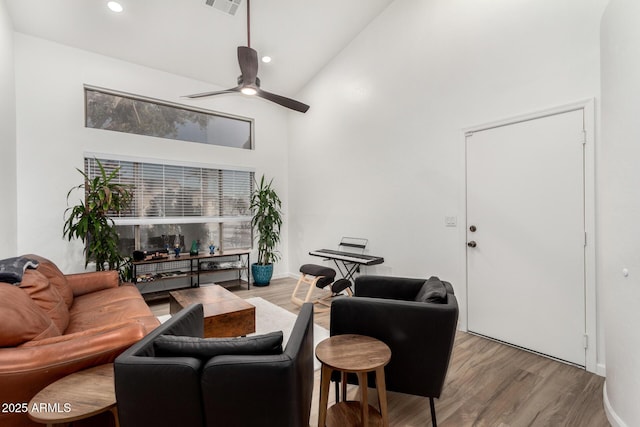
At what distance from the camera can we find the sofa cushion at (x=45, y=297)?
7.13 ft

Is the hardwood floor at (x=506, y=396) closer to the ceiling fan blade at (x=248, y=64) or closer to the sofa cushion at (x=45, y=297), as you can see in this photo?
the sofa cushion at (x=45, y=297)

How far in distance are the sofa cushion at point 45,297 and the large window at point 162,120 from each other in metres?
2.72

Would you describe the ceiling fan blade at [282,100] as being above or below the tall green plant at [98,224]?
above

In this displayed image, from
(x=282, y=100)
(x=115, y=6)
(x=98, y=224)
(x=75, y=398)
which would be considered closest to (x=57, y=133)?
(x=98, y=224)

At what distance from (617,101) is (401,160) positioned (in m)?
2.21

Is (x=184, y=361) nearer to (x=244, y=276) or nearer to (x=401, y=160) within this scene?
(x=401, y=160)

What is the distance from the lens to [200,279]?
5.07 m

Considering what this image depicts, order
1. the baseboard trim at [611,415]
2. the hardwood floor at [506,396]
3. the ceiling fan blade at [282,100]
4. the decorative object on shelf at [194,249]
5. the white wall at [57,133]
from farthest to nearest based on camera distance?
the decorative object on shelf at [194,249], the white wall at [57,133], the ceiling fan blade at [282,100], the hardwood floor at [506,396], the baseboard trim at [611,415]

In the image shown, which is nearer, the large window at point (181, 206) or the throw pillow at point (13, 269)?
the throw pillow at point (13, 269)

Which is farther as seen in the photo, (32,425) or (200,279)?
(200,279)

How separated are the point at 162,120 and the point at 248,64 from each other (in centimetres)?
257

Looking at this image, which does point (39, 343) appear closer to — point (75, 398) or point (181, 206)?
point (75, 398)

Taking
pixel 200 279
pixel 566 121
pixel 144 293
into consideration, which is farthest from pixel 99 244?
pixel 566 121

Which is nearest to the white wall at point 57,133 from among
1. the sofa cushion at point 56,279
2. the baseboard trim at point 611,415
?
the sofa cushion at point 56,279
